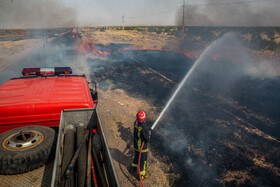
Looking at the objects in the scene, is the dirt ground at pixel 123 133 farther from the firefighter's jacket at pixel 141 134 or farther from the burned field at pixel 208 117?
the firefighter's jacket at pixel 141 134

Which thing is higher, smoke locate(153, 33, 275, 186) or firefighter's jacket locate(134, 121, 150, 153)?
firefighter's jacket locate(134, 121, 150, 153)

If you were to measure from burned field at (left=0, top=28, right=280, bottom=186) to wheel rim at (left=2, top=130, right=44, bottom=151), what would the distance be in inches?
121

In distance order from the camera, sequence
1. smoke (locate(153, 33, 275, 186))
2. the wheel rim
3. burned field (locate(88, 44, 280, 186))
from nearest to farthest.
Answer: the wheel rim, burned field (locate(88, 44, 280, 186)), smoke (locate(153, 33, 275, 186))

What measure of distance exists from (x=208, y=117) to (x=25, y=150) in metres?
6.97

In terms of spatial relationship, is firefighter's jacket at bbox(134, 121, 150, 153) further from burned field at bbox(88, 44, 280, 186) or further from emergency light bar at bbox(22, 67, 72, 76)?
emergency light bar at bbox(22, 67, 72, 76)

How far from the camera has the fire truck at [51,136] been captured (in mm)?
2675

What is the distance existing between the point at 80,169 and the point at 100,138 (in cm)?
83

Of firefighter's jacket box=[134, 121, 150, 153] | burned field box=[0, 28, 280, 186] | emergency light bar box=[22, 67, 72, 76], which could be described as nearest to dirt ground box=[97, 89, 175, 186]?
burned field box=[0, 28, 280, 186]

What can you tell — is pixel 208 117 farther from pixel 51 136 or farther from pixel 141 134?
pixel 51 136

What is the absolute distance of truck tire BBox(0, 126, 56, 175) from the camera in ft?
8.71

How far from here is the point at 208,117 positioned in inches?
300

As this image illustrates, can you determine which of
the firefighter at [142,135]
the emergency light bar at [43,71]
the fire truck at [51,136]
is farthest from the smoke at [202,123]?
the emergency light bar at [43,71]

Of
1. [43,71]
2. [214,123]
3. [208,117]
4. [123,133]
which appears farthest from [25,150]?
[208,117]

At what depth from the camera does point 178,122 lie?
7.24 metres
